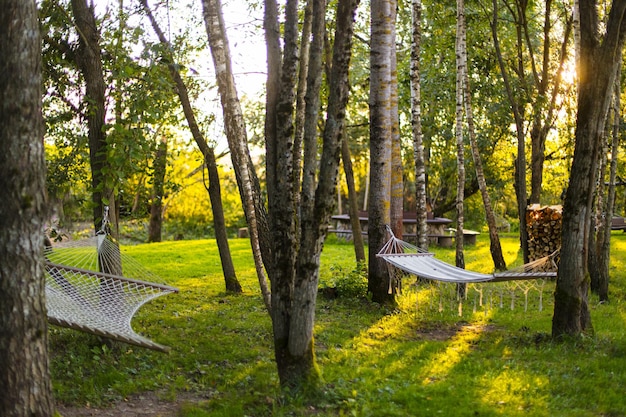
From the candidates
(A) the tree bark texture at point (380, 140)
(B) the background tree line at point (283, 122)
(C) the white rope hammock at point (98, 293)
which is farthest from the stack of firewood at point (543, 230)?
(C) the white rope hammock at point (98, 293)

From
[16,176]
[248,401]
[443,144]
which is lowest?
[248,401]

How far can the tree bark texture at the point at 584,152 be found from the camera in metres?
5.12

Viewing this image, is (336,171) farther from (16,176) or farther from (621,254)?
(621,254)

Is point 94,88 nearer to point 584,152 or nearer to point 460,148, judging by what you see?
point 584,152

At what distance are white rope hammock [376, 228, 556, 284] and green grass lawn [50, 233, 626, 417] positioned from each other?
23 cm

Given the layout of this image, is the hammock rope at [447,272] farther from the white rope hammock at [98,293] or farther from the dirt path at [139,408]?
the dirt path at [139,408]

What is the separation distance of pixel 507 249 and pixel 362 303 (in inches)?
309

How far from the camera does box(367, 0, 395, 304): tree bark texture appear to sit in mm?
6766

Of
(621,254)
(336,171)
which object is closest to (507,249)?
(621,254)

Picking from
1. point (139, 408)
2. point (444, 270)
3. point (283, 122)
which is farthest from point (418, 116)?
point (139, 408)

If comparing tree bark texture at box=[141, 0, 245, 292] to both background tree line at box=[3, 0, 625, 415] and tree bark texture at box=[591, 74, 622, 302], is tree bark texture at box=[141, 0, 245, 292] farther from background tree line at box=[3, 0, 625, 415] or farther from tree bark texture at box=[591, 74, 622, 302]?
tree bark texture at box=[591, 74, 622, 302]

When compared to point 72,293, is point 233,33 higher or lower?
higher

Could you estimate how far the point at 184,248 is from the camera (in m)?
14.4

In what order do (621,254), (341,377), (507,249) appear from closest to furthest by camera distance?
(341,377) → (621,254) → (507,249)
